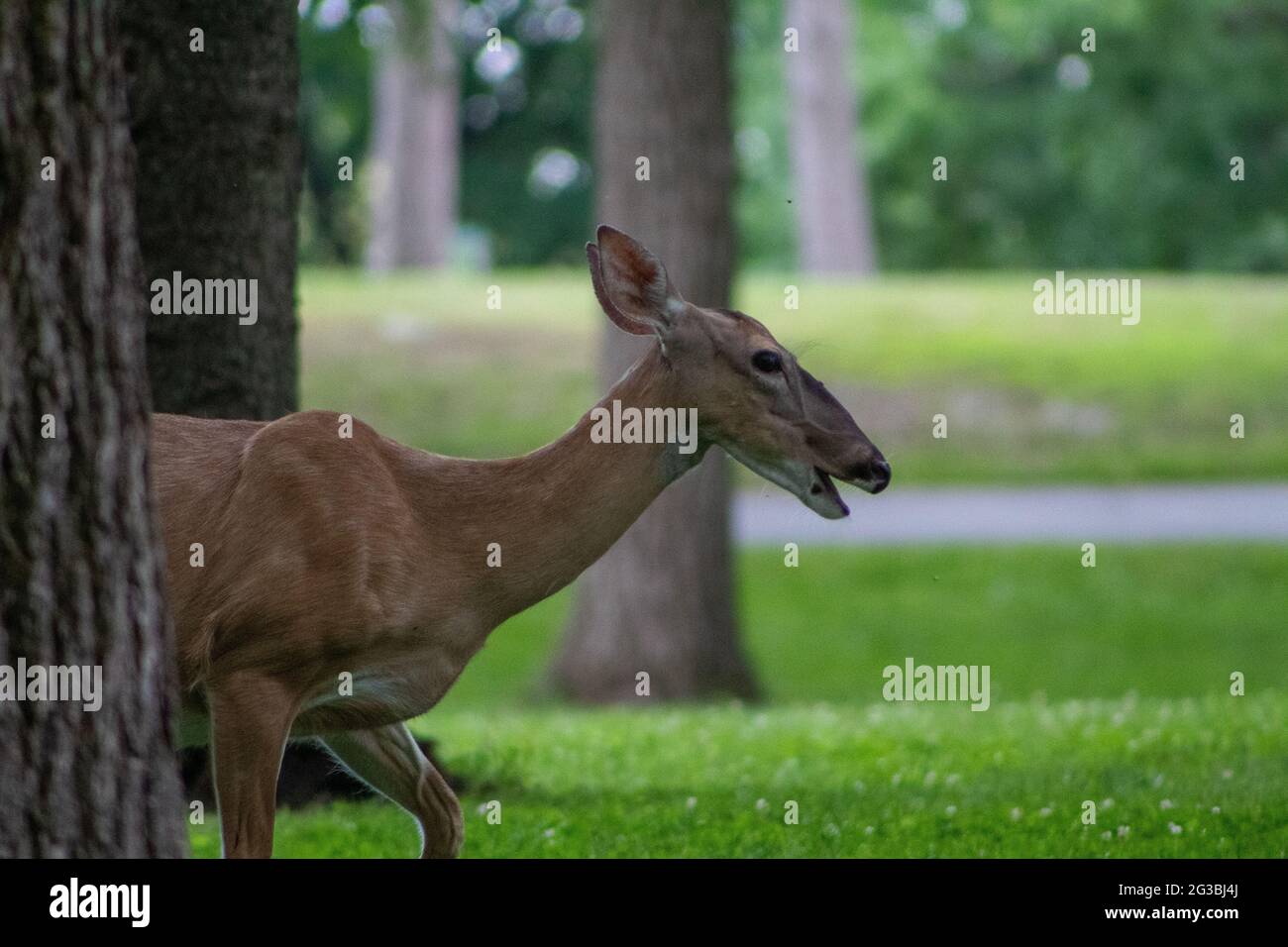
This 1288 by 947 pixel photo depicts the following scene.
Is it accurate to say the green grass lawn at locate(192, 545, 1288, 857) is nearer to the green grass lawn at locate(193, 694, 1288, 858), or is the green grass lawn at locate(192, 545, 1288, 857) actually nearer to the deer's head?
the green grass lawn at locate(193, 694, 1288, 858)

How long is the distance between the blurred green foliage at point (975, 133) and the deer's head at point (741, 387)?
79.9ft

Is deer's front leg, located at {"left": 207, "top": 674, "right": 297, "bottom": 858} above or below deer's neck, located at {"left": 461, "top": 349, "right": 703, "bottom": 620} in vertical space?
below

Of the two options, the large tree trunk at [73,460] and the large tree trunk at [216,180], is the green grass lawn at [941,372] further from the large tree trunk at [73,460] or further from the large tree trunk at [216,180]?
the large tree trunk at [73,460]

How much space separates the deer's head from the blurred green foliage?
24.4 metres

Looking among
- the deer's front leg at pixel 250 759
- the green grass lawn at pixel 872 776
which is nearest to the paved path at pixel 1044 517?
the green grass lawn at pixel 872 776

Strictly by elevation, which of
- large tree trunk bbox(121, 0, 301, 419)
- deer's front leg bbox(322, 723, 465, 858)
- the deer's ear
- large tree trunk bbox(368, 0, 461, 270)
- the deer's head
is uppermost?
large tree trunk bbox(368, 0, 461, 270)

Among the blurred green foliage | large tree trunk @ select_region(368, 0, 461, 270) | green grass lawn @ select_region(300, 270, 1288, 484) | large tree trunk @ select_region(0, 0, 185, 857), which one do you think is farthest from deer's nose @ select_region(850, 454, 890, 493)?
the blurred green foliage

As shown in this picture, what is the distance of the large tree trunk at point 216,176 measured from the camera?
762 cm

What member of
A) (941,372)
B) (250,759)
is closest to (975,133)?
(941,372)

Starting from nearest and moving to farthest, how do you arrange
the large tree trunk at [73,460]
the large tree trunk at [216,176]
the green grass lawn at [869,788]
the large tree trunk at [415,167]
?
the large tree trunk at [73,460] → the green grass lawn at [869,788] → the large tree trunk at [216,176] → the large tree trunk at [415,167]

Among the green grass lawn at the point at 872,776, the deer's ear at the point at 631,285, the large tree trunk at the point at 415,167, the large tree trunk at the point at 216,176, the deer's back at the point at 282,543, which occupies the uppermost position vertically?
the large tree trunk at the point at 415,167

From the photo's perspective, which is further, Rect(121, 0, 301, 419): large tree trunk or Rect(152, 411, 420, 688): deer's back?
Rect(121, 0, 301, 419): large tree trunk

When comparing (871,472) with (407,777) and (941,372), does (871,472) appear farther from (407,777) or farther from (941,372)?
(941,372)

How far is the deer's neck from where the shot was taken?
240 inches
